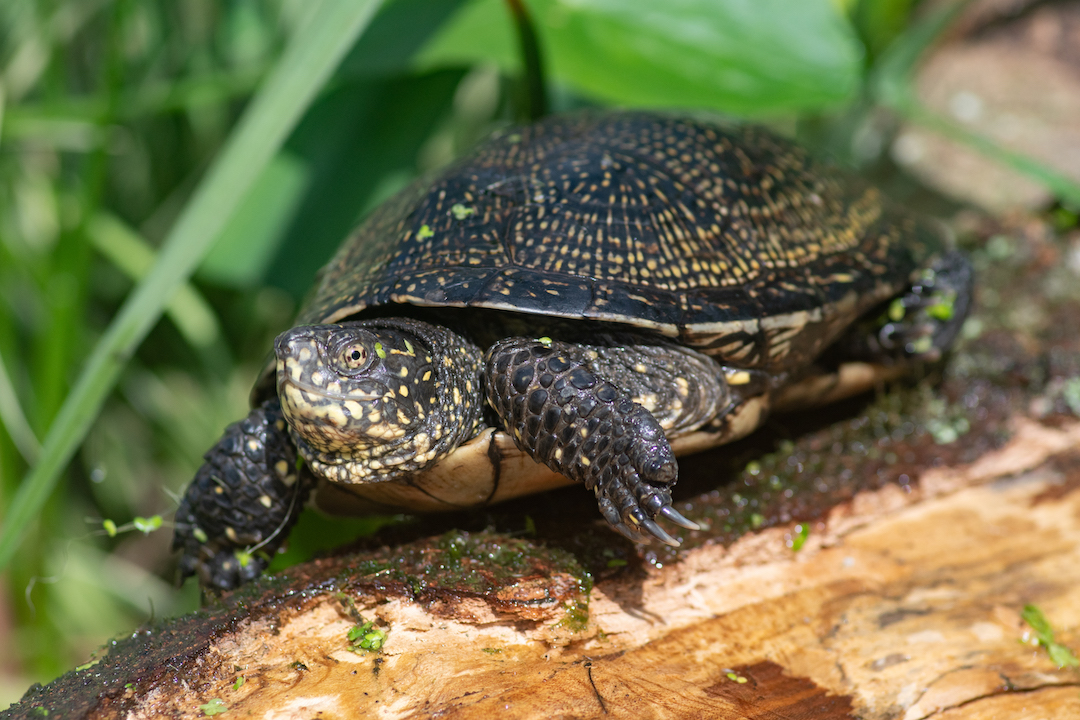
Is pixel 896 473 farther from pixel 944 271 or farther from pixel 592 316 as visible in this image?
pixel 592 316

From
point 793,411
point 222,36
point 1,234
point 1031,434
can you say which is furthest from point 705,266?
point 1,234

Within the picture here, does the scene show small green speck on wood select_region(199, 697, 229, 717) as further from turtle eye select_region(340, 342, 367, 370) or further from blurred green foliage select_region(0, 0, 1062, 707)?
blurred green foliage select_region(0, 0, 1062, 707)

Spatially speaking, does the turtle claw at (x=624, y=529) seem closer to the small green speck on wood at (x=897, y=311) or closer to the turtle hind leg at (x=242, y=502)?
the turtle hind leg at (x=242, y=502)

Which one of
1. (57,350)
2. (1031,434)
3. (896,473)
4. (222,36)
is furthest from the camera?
(222,36)

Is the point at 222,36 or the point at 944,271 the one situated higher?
the point at 222,36

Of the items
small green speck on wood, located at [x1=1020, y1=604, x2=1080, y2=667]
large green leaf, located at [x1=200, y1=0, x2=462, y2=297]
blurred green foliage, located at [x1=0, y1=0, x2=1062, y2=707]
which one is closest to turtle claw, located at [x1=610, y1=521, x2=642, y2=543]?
small green speck on wood, located at [x1=1020, y1=604, x2=1080, y2=667]

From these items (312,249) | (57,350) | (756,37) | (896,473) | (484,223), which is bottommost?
(896,473)

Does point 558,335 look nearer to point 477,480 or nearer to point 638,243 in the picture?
point 638,243

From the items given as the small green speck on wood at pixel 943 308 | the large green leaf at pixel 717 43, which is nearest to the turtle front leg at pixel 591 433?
the small green speck on wood at pixel 943 308
